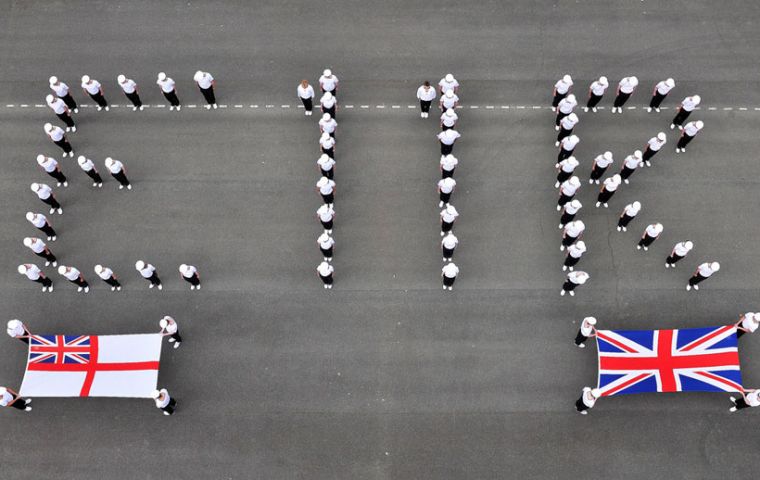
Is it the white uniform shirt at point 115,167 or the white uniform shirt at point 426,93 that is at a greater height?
the white uniform shirt at point 426,93

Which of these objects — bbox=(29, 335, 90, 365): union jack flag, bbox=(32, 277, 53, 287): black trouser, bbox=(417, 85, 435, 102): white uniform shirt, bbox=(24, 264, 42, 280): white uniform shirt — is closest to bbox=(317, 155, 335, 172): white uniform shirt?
bbox=(417, 85, 435, 102): white uniform shirt

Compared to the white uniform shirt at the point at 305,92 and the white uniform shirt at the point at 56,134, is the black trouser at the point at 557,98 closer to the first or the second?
the white uniform shirt at the point at 305,92

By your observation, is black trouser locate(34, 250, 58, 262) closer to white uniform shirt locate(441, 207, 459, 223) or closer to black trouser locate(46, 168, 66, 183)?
black trouser locate(46, 168, 66, 183)

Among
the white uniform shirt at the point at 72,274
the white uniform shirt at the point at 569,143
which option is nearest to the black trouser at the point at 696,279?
the white uniform shirt at the point at 569,143

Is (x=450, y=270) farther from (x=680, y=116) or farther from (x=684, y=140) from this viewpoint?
(x=680, y=116)

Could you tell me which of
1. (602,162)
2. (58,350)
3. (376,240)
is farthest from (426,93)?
(58,350)

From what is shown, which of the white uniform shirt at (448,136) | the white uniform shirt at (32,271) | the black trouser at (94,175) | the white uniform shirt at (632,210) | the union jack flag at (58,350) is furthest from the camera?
the black trouser at (94,175)
